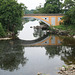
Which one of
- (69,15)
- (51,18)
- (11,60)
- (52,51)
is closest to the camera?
(11,60)

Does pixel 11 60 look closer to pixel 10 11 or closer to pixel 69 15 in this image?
pixel 10 11

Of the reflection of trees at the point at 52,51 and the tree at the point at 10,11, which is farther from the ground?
the tree at the point at 10,11

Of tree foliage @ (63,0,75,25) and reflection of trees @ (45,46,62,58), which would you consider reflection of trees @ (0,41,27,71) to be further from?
tree foliage @ (63,0,75,25)

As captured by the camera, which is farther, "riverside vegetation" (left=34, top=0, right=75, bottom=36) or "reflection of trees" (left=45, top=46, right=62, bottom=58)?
"riverside vegetation" (left=34, top=0, right=75, bottom=36)

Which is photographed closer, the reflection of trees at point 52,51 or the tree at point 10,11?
the reflection of trees at point 52,51

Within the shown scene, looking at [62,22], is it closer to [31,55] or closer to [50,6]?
[50,6]

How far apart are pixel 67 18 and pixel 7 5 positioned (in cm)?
2175

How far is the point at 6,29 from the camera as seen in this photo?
1495 inches

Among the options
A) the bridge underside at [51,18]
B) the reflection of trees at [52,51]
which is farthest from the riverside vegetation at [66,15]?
the reflection of trees at [52,51]

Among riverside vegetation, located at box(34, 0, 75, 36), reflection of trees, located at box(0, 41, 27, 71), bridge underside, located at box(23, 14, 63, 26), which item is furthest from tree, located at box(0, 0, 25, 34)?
riverside vegetation, located at box(34, 0, 75, 36)

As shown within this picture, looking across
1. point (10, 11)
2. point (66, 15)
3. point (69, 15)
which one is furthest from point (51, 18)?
point (10, 11)

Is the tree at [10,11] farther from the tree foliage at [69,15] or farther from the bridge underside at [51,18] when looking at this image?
the tree foliage at [69,15]

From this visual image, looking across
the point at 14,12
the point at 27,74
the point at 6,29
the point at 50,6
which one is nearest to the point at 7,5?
the point at 14,12

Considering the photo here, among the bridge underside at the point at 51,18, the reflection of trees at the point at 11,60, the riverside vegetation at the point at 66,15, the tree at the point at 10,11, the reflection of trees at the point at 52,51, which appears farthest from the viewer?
the bridge underside at the point at 51,18
